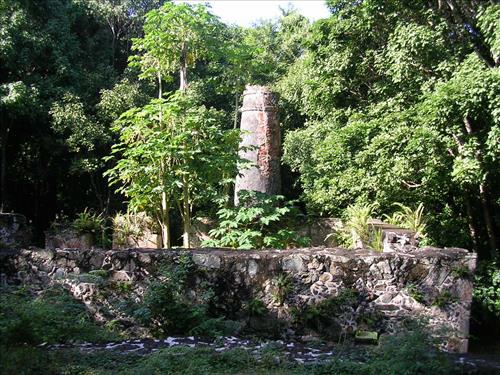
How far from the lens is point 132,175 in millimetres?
8773

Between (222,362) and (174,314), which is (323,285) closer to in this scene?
(174,314)

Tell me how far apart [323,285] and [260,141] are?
446cm

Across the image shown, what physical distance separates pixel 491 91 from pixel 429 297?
118 inches

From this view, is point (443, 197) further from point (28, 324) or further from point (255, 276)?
point (28, 324)

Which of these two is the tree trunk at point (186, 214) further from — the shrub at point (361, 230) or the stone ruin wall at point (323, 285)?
the stone ruin wall at point (323, 285)

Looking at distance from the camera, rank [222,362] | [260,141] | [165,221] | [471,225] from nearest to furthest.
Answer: [222,362] → [165,221] → [260,141] → [471,225]

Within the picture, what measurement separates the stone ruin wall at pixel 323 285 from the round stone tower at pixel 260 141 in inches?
151

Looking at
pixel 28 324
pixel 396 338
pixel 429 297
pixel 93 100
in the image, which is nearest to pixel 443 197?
pixel 429 297

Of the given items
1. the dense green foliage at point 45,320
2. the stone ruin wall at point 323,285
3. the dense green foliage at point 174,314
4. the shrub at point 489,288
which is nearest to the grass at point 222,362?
the dense green foliage at point 45,320

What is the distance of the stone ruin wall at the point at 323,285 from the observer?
5.20 meters

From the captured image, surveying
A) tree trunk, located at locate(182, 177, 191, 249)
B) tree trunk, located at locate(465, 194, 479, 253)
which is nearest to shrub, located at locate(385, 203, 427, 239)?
tree trunk, located at locate(465, 194, 479, 253)

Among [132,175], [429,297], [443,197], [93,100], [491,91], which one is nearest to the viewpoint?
[429,297]

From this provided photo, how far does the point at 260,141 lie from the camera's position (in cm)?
938

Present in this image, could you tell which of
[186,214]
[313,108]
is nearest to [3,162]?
[186,214]
